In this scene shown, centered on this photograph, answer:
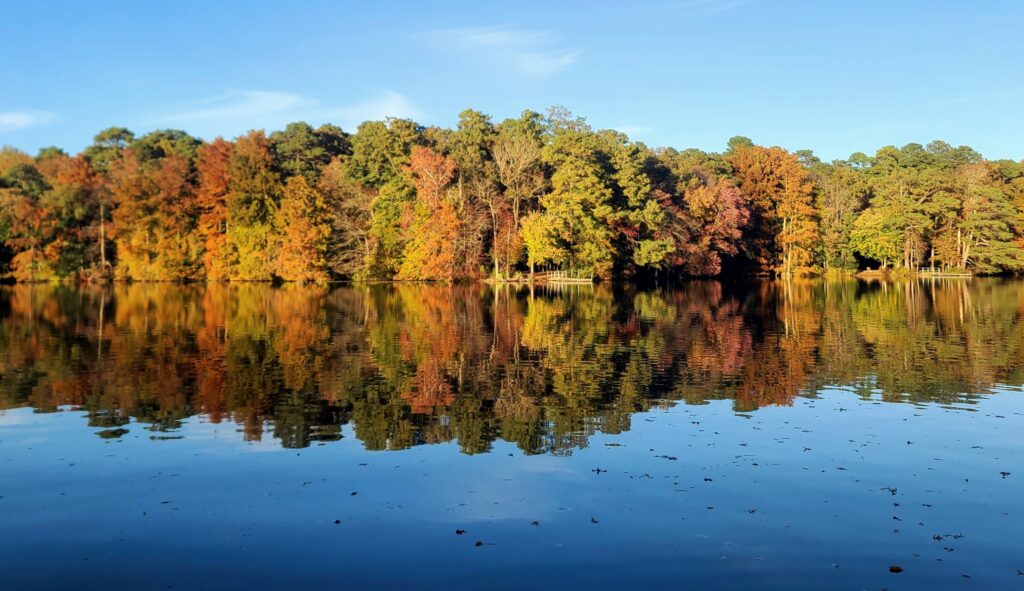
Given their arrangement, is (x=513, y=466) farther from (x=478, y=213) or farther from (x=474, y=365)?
(x=478, y=213)

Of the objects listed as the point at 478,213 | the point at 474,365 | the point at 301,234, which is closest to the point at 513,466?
the point at 474,365

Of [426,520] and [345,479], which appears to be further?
[345,479]

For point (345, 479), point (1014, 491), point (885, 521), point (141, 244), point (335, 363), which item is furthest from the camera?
point (141, 244)

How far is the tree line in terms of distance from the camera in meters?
12.5

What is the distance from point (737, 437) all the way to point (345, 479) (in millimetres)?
5731

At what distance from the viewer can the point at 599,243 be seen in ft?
210

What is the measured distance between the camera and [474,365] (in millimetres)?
18141

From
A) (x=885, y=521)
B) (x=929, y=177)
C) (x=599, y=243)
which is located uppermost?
(x=929, y=177)

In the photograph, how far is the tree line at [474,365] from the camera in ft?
41.2

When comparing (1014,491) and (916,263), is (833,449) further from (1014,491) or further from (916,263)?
(916,263)

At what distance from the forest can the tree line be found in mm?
31383

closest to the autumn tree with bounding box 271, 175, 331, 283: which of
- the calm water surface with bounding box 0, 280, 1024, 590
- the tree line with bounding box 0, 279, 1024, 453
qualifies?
the tree line with bounding box 0, 279, 1024, 453

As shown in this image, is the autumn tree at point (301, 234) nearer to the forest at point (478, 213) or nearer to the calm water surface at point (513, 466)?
the forest at point (478, 213)

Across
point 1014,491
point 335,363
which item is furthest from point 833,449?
point 335,363
